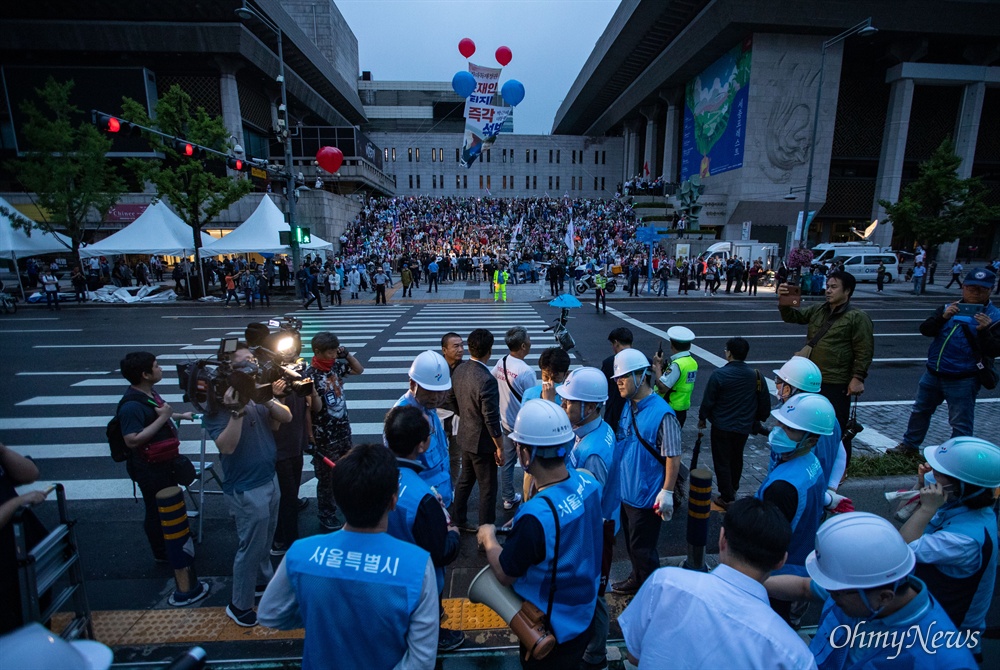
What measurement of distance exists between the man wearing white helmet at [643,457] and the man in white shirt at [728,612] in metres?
1.60

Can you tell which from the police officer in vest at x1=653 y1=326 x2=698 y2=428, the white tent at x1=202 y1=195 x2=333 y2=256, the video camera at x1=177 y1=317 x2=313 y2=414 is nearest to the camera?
the video camera at x1=177 y1=317 x2=313 y2=414

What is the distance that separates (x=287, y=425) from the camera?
13.2ft

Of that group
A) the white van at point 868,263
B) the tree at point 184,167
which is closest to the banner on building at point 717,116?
the white van at point 868,263

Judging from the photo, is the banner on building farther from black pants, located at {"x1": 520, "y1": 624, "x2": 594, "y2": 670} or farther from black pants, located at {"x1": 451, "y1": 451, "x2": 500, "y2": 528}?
black pants, located at {"x1": 520, "y1": 624, "x2": 594, "y2": 670}

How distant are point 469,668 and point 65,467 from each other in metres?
6.28

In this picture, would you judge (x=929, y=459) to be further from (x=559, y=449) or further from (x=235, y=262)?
(x=235, y=262)

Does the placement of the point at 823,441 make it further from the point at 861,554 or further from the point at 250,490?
the point at 250,490

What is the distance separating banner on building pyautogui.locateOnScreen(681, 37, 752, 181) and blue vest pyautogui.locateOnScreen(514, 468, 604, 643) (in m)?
39.1

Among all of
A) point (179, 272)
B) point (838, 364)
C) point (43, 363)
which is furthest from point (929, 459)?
point (179, 272)

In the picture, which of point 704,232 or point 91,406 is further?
point 704,232

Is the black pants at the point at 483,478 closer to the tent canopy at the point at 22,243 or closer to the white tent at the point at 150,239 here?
the white tent at the point at 150,239

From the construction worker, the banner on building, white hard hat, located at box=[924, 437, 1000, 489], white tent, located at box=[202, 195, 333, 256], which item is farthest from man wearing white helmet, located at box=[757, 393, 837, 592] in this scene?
the banner on building

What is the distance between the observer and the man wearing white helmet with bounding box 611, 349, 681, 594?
11.2 feet

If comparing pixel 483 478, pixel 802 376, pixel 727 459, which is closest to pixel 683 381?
pixel 727 459
